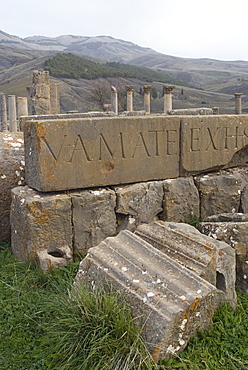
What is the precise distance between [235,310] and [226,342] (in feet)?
1.53

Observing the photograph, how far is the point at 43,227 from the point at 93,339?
1643 millimetres

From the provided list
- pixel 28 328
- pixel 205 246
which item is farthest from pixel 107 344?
pixel 205 246

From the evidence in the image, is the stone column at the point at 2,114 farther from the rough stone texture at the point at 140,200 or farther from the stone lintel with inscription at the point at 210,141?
the rough stone texture at the point at 140,200

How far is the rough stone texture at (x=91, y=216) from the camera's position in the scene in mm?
4121

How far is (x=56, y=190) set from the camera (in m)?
4.06

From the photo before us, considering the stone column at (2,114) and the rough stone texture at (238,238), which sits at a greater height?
the stone column at (2,114)

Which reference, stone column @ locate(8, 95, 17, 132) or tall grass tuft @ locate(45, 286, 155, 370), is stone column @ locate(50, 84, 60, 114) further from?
tall grass tuft @ locate(45, 286, 155, 370)

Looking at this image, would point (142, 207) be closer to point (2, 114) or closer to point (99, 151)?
point (99, 151)

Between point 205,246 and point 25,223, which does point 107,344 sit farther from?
point 25,223

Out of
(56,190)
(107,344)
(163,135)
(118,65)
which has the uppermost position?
(118,65)

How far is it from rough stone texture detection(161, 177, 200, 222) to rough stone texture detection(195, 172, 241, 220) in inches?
3.9

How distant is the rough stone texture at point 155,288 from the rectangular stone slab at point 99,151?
41.3 inches

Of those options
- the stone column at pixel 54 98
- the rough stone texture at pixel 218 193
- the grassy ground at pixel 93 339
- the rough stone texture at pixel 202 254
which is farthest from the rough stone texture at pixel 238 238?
the stone column at pixel 54 98

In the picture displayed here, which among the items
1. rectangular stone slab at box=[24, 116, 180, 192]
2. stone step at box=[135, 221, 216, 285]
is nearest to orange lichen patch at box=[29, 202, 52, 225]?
rectangular stone slab at box=[24, 116, 180, 192]
